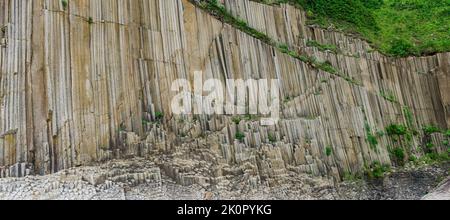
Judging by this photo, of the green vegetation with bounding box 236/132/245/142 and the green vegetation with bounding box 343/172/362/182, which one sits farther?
the green vegetation with bounding box 343/172/362/182

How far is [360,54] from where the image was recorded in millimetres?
34562

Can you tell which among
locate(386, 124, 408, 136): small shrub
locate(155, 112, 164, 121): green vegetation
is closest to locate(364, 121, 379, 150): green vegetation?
locate(386, 124, 408, 136): small shrub

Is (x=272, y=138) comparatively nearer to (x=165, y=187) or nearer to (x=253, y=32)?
(x=253, y=32)

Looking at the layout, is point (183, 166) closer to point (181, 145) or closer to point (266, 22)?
point (181, 145)

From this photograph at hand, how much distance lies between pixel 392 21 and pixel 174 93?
1886 cm

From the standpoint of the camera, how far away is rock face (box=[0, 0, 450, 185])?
23.5 meters

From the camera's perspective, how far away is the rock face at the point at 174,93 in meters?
23.5

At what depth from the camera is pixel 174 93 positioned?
2705cm

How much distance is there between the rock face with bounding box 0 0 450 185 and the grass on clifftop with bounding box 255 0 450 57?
1298 millimetres

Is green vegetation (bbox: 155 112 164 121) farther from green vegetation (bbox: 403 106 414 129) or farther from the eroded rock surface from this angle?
green vegetation (bbox: 403 106 414 129)

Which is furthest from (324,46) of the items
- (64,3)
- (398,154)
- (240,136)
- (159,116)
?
(64,3)

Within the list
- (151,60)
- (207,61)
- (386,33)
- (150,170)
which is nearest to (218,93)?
(207,61)

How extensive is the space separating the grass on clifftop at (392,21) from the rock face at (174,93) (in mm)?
1298

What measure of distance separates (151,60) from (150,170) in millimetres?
5277
